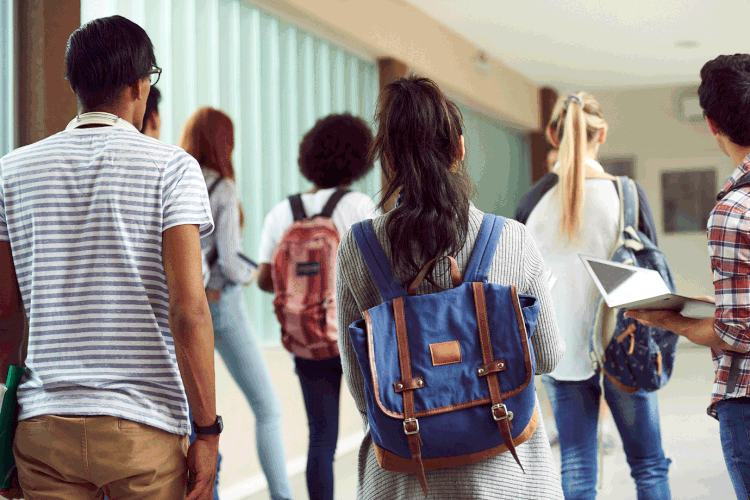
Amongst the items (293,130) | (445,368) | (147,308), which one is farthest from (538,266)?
(293,130)

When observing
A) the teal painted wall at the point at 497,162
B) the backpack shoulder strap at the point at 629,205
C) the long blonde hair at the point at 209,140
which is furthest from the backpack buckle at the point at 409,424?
the teal painted wall at the point at 497,162

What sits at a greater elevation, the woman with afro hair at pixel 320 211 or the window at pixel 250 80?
the window at pixel 250 80

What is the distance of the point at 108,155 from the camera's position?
1.20 m

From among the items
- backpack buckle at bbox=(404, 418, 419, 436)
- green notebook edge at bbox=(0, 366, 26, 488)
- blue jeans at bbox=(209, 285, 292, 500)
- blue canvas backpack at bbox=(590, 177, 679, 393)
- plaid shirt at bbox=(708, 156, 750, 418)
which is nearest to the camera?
backpack buckle at bbox=(404, 418, 419, 436)

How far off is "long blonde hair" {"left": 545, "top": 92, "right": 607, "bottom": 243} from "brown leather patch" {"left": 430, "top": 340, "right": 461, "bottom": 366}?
1.04 meters

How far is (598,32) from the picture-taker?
634 centimetres

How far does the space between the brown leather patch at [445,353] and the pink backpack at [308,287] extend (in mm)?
1165

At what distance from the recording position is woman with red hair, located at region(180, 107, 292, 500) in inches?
95.7

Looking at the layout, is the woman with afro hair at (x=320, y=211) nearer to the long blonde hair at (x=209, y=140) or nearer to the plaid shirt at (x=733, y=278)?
the long blonde hair at (x=209, y=140)

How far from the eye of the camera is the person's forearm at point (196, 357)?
119 cm

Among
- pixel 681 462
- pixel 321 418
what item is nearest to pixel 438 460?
pixel 321 418

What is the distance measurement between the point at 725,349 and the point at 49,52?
203 cm

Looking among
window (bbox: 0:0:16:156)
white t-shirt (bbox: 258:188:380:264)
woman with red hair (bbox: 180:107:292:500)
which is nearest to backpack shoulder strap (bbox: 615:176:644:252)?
white t-shirt (bbox: 258:188:380:264)

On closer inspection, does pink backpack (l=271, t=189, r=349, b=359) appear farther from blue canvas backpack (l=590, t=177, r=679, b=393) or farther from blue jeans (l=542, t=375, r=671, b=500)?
blue canvas backpack (l=590, t=177, r=679, b=393)
